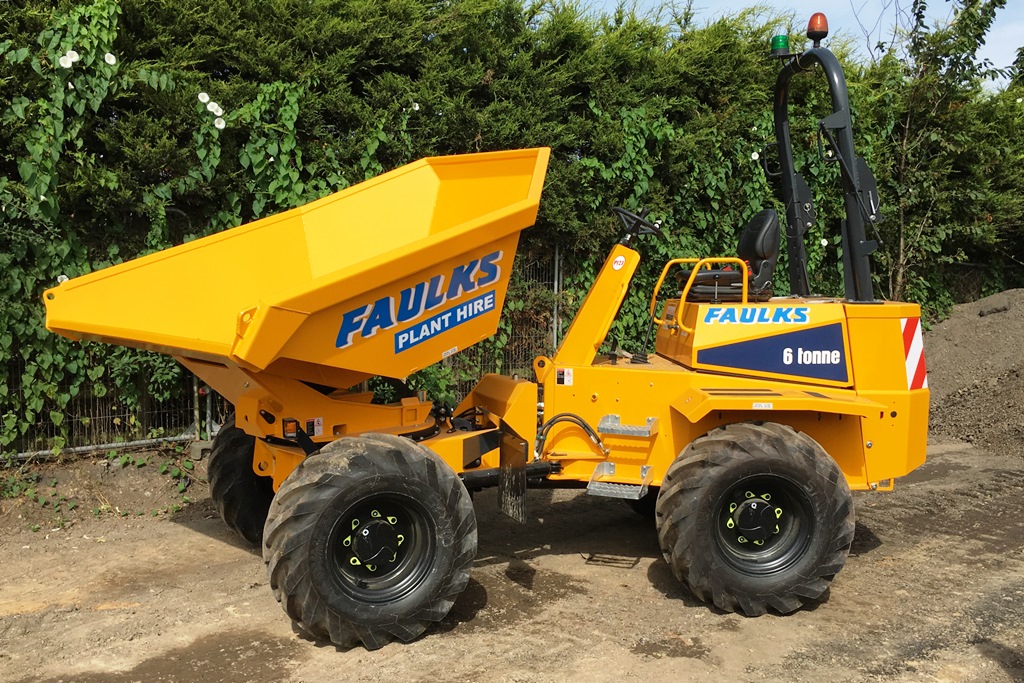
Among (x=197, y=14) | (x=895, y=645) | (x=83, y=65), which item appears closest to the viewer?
(x=895, y=645)

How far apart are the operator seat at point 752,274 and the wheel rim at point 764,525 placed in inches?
44.9

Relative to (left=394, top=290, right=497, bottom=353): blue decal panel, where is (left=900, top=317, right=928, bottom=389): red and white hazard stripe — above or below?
below

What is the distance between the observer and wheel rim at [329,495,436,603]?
3.89 m

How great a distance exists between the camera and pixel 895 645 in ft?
12.9

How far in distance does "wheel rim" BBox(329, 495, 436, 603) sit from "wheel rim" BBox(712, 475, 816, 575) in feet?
5.00

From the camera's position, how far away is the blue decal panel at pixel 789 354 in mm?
4754

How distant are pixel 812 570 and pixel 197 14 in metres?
5.53

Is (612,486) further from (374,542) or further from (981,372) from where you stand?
(981,372)

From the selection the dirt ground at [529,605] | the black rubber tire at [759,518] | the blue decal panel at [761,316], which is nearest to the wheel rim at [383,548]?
the dirt ground at [529,605]

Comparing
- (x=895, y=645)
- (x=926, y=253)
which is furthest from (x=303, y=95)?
(x=926, y=253)

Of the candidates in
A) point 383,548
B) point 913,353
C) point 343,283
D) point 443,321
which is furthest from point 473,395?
point 913,353

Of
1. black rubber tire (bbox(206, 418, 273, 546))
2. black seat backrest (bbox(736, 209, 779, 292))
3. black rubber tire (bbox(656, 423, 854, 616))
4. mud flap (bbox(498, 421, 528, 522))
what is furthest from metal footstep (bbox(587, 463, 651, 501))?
black rubber tire (bbox(206, 418, 273, 546))

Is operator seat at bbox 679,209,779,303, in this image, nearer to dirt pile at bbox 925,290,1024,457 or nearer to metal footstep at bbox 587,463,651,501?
metal footstep at bbox 587,463,651,501

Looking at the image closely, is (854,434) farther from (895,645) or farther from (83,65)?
(83,65)
